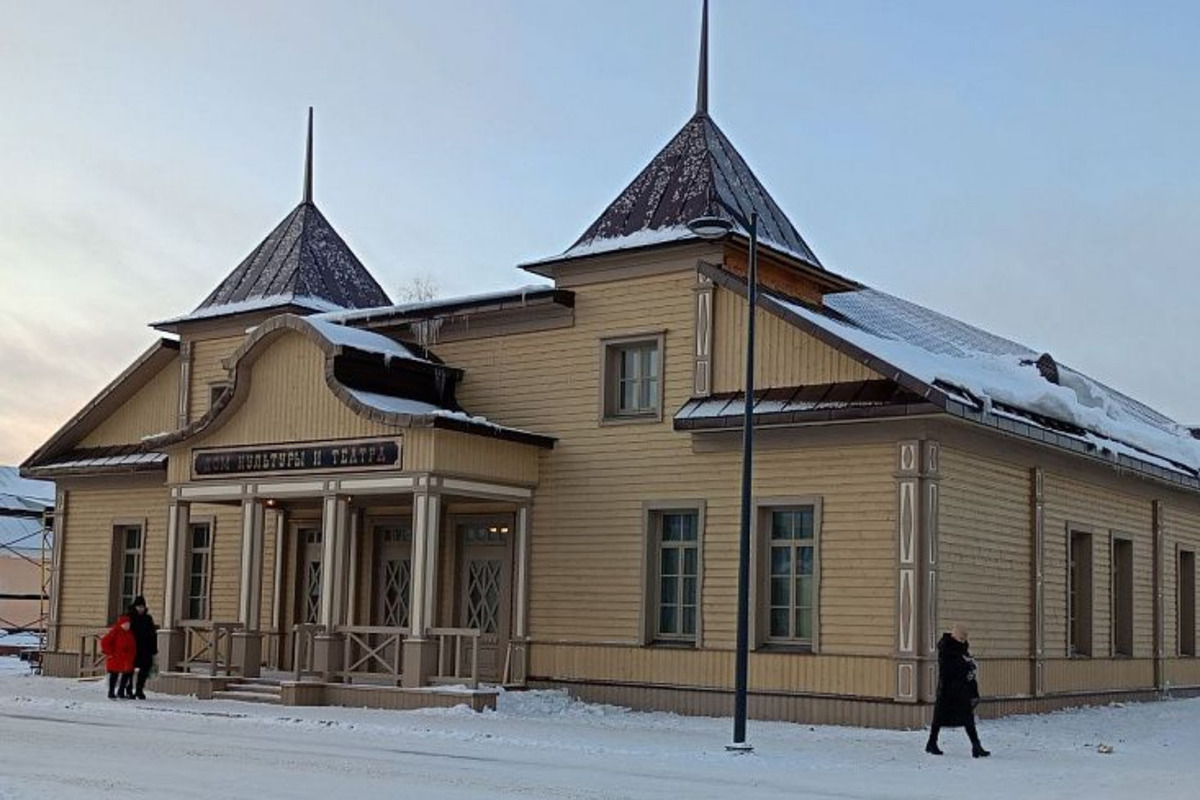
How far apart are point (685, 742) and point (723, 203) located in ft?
29.9

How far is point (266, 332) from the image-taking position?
24.4 meters

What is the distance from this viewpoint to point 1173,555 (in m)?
28.7

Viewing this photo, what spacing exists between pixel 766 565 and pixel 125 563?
1462 centimetres

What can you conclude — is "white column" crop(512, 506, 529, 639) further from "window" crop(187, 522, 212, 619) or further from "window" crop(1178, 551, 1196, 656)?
"window" crop(1178, 551, 1196, 656)

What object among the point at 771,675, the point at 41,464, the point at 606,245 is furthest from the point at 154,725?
the point at 41,464

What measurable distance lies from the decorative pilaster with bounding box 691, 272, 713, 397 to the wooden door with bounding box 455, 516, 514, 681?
4.17m

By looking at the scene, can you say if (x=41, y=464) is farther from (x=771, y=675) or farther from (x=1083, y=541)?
(x=1083, y=541)

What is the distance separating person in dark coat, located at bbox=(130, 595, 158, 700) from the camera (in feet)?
79.8

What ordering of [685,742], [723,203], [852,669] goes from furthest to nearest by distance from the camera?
[723,203] < [852,669] < [685,742]

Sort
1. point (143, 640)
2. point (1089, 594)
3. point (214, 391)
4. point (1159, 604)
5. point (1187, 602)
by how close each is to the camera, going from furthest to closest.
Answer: point (214, 391), point (1187, 602), point (1159, 604), point (1089, 594), point (143, 640)

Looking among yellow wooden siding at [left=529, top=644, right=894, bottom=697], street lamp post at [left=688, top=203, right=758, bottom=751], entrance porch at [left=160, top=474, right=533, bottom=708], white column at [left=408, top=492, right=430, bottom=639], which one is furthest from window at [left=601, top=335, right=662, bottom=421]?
street lamp post at [left=688, top=203, right=758, bottom=751]

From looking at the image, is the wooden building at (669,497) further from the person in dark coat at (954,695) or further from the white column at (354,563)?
the person in dark coat at (954,695)

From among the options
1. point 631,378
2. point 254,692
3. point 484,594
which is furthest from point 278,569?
point 631,378

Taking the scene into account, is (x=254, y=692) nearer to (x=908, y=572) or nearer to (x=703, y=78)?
(x=908, y=572)
